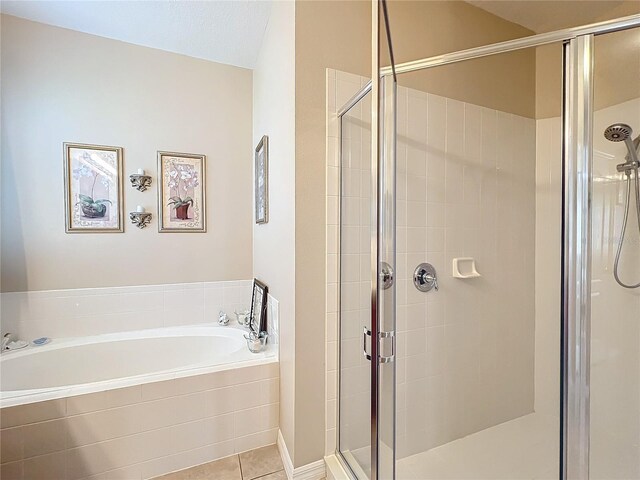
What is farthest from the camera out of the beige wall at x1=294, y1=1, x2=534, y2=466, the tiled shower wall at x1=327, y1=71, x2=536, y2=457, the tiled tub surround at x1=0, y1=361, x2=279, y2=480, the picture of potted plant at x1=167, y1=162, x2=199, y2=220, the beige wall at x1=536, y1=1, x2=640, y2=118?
the picture of potted plant at x1=167, y1=162, x2=199, y2=220

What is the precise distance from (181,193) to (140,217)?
34cm

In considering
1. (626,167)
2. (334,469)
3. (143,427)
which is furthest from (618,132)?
(143,427)

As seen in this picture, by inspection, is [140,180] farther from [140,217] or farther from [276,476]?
[276,476]

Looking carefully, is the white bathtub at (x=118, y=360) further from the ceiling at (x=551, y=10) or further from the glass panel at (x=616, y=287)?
the ceiling at (x=551, y=10)

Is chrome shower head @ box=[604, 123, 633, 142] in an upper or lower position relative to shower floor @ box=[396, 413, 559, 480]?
upper

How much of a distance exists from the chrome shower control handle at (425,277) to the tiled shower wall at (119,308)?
2.79 ft

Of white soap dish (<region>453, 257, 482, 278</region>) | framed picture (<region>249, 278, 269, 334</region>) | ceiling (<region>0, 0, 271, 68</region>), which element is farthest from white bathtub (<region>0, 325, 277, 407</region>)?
ceiling (<region>0, 0, 271, 68</region>)

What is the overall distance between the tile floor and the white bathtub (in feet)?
1.63

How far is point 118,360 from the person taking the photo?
6.43 feet

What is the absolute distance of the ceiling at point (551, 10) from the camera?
1726 mm

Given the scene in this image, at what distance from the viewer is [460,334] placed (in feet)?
5.43

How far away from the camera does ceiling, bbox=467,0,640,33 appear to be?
5.66 ft

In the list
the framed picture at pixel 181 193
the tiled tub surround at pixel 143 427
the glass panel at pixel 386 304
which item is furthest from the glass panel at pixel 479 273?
the framed picture at pixel 181 193

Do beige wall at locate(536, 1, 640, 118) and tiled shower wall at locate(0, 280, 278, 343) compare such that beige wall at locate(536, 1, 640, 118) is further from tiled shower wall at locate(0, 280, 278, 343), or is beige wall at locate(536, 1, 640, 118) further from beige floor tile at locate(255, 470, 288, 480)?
beige floor tile at locate(255, 470, 288, 480)
